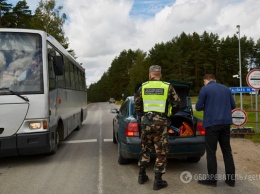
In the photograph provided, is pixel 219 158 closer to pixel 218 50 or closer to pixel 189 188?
pixel 189 188

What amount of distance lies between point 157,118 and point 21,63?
363cm

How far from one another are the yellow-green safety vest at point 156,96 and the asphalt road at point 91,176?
54.1 inches

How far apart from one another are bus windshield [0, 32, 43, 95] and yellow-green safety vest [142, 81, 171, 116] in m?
2.87

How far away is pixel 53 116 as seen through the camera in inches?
303

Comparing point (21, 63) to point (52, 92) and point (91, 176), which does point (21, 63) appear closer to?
point (52, 92)

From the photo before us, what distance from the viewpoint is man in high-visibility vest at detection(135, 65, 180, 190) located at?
Result: 522 cm

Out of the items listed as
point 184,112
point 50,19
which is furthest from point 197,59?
point 184,112

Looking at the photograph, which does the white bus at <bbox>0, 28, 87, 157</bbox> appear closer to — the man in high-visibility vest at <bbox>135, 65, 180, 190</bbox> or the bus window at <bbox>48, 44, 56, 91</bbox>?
the bus window at <bbox>48, 44, 56, 91</bbox>

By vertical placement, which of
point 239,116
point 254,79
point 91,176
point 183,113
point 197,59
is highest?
point 197,59

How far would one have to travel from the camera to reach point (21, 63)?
23.1ft

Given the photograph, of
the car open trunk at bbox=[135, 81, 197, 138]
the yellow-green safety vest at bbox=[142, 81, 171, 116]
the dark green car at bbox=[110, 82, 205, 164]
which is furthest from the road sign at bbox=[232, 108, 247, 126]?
the yellow-green safety vest at bbox=[142, 81, 171, 116]

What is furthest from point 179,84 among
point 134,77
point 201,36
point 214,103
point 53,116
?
point 201,36

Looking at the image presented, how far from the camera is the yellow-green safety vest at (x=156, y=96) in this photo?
526 cm

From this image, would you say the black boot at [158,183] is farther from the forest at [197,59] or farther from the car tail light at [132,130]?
the forest at [197,59]
